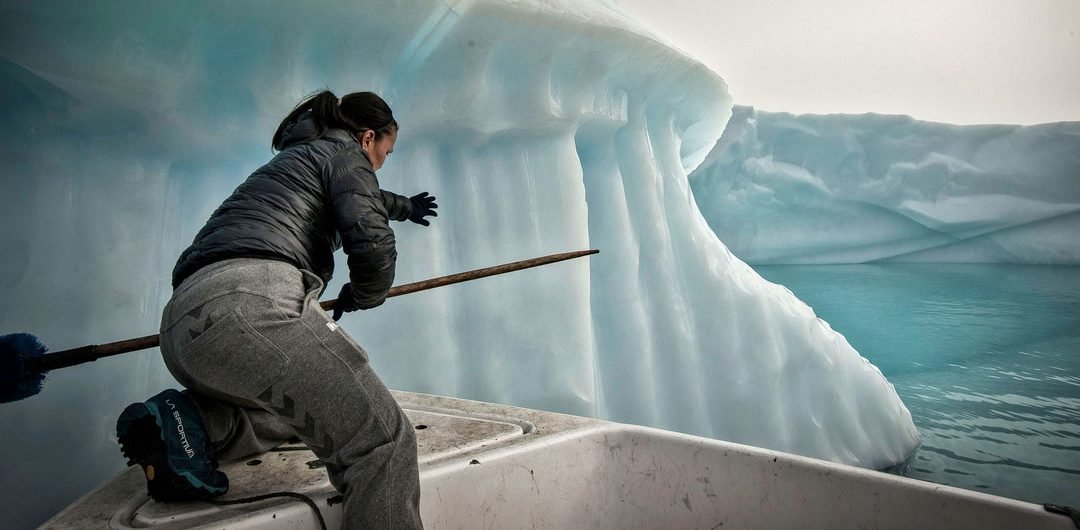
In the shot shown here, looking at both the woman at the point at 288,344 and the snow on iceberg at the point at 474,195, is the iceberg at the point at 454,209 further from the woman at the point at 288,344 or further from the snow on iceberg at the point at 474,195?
the woman at the point at 288,344

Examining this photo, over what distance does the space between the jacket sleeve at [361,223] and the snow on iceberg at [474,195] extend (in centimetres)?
110

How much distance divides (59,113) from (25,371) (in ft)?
3.32

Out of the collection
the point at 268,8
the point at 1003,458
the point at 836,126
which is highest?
the point at 836,126

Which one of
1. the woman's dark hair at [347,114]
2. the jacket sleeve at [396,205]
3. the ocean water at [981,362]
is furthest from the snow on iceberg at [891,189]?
the woman's dark hair at [347,114]

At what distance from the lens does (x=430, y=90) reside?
2.32 m

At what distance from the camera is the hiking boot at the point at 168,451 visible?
1.01 metres

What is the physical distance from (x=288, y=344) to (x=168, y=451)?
1.08 ft

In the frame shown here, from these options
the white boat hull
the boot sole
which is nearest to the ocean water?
the white boat hull

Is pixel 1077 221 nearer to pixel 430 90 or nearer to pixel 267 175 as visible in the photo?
pixel 430 90

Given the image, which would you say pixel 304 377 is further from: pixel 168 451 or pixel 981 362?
pixel 981 362

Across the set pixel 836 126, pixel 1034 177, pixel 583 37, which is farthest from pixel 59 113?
pixel 1034 177

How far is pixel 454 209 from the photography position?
2500 millimetres

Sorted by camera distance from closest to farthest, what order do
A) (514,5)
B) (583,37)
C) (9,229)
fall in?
A: 1. (9,229)
2. (514,5)
3. (583,37)

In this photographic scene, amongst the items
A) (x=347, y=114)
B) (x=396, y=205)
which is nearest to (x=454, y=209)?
(x=396, y=205)
